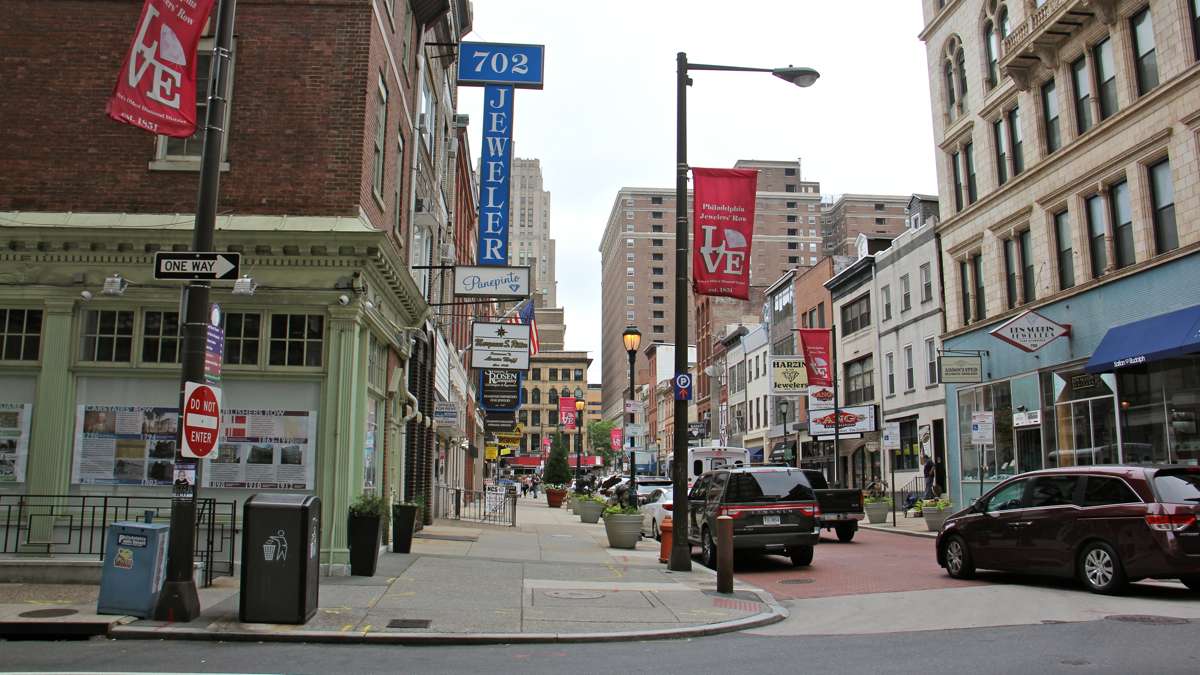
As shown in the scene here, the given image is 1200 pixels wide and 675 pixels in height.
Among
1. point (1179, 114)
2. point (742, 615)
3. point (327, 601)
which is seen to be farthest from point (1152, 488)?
point (1179, 114)

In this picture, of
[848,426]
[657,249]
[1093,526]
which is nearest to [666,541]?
[1093,526]

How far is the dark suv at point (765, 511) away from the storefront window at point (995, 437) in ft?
41.7

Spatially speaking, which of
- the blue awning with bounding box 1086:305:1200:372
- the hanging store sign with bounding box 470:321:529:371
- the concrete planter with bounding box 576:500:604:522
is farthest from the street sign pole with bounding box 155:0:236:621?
the concrete planter with bounding box 576:500:604:522

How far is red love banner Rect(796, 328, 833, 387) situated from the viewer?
37.3 metres

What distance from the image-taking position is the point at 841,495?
23125 millimetres

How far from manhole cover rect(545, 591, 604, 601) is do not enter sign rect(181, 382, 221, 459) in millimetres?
4722

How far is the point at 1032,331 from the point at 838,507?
25.4 feet

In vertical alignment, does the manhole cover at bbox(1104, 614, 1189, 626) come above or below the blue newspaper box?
below

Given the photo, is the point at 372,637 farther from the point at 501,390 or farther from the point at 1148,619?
the point at 501,390

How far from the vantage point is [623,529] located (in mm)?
19969

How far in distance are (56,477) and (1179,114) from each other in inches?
916

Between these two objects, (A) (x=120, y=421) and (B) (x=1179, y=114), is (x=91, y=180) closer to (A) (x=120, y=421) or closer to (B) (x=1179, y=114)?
(A) (x=120, y=421)

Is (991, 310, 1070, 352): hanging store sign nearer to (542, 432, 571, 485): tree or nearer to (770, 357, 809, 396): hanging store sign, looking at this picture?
(770, 357, 809, 396): hanging store sign

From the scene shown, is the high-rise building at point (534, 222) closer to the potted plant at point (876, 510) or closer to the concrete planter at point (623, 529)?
the potted plant at point (876, 510)
